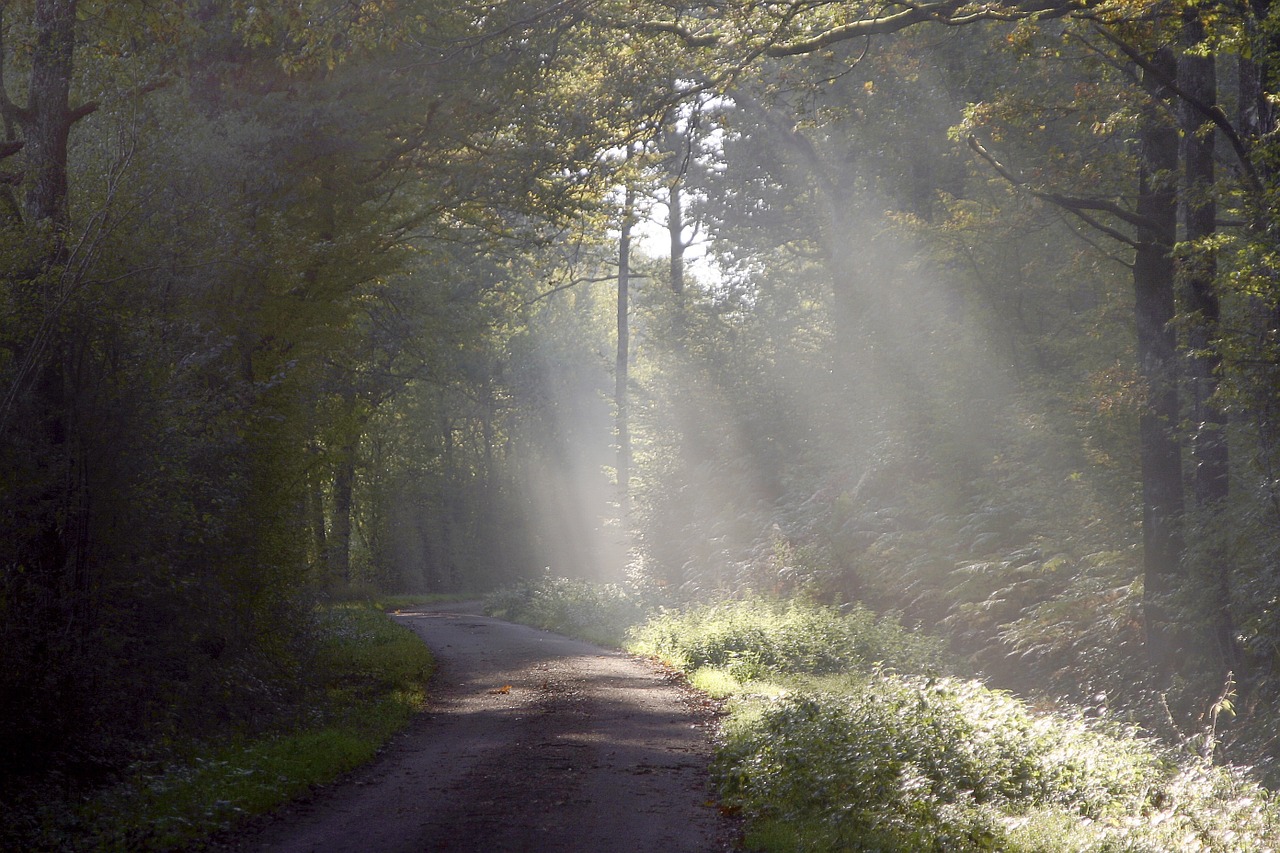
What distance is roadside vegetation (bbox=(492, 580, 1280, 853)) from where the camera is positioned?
7168 millimetres

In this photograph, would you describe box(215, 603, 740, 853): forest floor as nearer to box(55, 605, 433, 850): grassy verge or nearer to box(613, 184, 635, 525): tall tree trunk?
box(55, 605, 433, 850): grassy verge

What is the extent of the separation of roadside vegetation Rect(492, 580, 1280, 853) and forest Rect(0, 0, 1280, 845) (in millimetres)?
2799

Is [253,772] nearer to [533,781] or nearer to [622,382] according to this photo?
[533,781]

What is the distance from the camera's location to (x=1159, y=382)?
540 inches

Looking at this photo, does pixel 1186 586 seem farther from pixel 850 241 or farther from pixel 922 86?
pixel 850 241

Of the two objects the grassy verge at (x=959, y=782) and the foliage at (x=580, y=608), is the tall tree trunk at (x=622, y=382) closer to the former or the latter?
the foliage at (x=580, y=608)

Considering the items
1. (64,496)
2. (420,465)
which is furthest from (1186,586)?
(420,465)

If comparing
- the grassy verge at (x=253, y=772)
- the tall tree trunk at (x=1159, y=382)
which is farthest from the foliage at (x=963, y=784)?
the grassy verge at (x=253, y=772)

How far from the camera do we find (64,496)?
30.3ft

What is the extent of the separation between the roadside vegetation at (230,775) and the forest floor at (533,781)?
26 centimetres

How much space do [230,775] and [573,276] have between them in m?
11.2

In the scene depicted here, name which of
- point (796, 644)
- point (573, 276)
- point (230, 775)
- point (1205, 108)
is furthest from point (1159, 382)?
point (230, 775)

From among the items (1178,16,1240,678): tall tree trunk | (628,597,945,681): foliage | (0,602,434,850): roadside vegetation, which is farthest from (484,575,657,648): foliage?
(1178,16,1240,678): tall tree trunk

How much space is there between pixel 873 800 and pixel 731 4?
9.07 m
